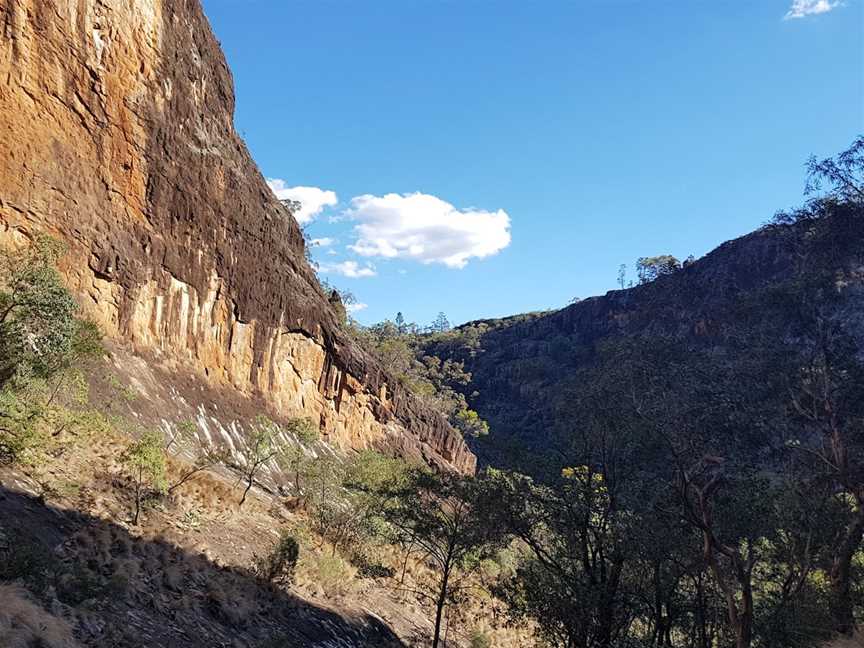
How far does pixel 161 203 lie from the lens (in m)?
29.0

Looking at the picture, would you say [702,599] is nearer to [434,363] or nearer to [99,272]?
[99,272]

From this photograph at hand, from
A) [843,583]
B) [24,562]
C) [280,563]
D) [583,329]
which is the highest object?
[583,329]

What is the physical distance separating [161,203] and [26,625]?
25.5 metres

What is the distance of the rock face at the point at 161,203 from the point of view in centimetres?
2230

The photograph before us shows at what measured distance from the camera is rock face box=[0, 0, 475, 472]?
22.3 meters

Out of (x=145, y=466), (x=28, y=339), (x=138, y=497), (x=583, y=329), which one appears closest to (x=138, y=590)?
(x=138, y=497)

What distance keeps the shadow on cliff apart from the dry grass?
30cm

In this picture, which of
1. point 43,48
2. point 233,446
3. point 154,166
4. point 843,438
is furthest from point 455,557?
point 43,48

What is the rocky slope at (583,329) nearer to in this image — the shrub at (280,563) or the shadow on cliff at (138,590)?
the shrub at (280,563)

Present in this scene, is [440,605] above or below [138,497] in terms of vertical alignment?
below

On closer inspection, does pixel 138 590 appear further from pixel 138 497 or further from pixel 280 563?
pixel 280 563

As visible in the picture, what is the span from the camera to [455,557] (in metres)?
18.3

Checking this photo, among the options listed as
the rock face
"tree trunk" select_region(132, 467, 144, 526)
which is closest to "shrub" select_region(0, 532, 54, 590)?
"tree trunk" select_region(132, 467, 144, 526)

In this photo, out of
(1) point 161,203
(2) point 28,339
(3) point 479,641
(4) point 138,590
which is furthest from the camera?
(1) point 161,203
